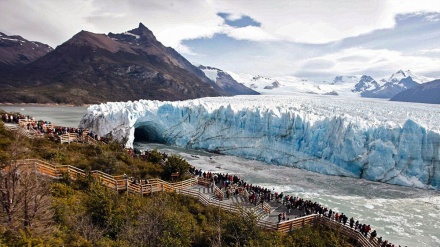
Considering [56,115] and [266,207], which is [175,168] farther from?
[56,115]

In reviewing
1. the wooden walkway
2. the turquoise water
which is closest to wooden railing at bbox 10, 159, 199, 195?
the wooden walkway

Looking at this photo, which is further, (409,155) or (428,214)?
(409,155)

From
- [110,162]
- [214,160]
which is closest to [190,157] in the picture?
[214,160]

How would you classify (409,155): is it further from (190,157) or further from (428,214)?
(190,157)

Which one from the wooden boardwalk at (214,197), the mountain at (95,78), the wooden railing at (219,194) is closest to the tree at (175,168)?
the wooden boardwalk at (214,197)

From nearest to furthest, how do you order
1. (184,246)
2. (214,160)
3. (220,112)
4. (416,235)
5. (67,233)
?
(67,233) < (184,246) < (416,235) < (214,160) < (220,112)

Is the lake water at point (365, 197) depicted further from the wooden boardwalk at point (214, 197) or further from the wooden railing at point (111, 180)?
the wooden railing at point (111, 180)
